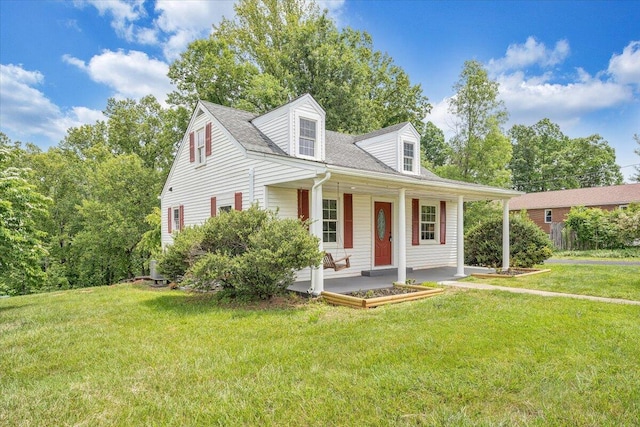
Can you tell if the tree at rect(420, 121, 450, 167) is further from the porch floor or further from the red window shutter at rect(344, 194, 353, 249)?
the red window shutter at rect(344, 194, 353, 249)

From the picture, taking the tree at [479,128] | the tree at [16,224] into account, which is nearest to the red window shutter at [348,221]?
the tree at [16,224]

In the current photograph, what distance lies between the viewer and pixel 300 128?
1010 cm

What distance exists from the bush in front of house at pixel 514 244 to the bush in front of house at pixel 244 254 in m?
8.66

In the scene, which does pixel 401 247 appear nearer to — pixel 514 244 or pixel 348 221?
pixel 348 221

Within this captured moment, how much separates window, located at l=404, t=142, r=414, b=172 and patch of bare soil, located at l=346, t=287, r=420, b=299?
5460 mm

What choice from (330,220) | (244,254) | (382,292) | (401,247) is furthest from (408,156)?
(244,254)

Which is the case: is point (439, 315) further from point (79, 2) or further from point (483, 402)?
point (79, 2)

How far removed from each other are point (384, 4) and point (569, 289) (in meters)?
10.5

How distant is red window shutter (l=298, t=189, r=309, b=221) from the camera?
9578 mm

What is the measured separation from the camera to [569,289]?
26.9 feet

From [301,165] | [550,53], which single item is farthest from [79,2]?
[550,53]

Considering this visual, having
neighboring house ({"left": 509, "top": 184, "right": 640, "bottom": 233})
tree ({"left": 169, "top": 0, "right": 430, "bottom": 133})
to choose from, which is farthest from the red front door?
neighboring house ({"left": 509, "top": 184, "right": 640, "bottom": 233})

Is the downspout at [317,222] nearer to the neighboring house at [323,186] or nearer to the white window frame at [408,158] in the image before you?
the neighboring house at [323,186]

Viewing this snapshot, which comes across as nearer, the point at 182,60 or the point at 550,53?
the point at 550,53
